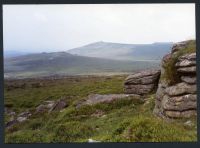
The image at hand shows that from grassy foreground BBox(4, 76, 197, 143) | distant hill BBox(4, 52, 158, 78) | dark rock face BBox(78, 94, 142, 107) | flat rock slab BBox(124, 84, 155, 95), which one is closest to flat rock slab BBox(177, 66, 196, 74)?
grassy foreground BBox(4, 76, 197, 143)

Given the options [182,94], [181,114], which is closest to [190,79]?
[182,94]

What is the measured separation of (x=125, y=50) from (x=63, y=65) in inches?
102

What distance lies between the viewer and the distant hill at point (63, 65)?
869 inches

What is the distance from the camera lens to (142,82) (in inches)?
893

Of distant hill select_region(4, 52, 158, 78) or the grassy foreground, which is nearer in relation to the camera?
the grassy foreground

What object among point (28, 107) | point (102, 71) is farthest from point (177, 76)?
point (28, 107)

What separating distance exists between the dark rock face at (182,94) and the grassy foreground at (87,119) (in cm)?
37

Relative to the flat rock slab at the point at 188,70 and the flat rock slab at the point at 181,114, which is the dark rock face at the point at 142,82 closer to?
the flat rock slab at the point at 188,70

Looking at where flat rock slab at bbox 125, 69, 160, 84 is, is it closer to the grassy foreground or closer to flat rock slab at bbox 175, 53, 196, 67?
the grassy foreground

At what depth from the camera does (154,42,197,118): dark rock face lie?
19.4m

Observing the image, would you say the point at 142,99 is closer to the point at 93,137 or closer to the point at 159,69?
the point at 159,69

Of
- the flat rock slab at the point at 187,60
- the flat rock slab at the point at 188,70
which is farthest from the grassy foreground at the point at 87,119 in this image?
the flat rock slab at the point at 187,60

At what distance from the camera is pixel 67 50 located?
22.0 metres

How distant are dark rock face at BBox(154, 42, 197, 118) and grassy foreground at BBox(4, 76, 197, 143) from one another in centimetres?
37
